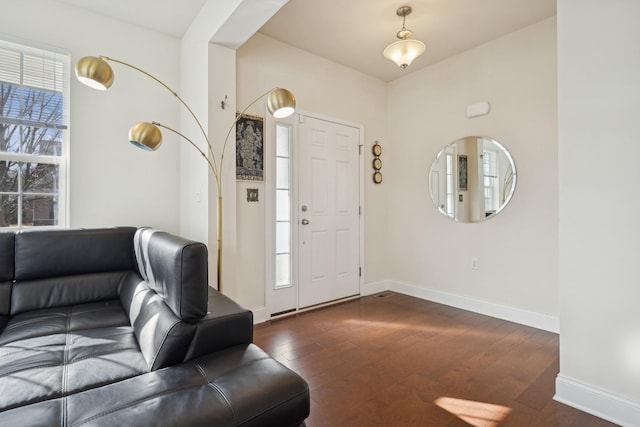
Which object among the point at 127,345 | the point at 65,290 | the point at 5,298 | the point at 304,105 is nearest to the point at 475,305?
the point at 304,105

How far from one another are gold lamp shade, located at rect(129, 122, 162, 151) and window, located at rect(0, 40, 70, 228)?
1.15 metres

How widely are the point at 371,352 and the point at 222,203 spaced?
1.69 metres

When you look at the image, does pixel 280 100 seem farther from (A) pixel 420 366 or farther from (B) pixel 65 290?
(A) pixel 420 366

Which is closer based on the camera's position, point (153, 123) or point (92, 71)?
point (92, 71)

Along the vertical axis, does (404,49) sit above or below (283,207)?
above

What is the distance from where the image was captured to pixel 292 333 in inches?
110

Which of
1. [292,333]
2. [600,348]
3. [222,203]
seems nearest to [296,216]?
[222,203]

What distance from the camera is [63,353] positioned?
145 cm

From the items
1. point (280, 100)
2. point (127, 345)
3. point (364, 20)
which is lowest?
point (127, 345)

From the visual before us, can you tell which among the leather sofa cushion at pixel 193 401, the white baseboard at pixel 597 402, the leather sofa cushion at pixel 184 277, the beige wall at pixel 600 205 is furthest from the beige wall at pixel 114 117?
the white baseboard at pixel 597 402

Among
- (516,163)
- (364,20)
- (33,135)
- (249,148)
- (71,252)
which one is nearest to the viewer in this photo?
(71,252)

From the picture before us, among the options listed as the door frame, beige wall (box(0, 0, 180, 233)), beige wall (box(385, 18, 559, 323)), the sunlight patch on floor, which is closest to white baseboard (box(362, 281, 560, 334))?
beige wall (box(385, 18, 559, 323))

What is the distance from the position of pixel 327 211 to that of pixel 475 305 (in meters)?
1.88

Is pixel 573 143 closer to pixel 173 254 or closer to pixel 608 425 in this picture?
pixel 608 425
